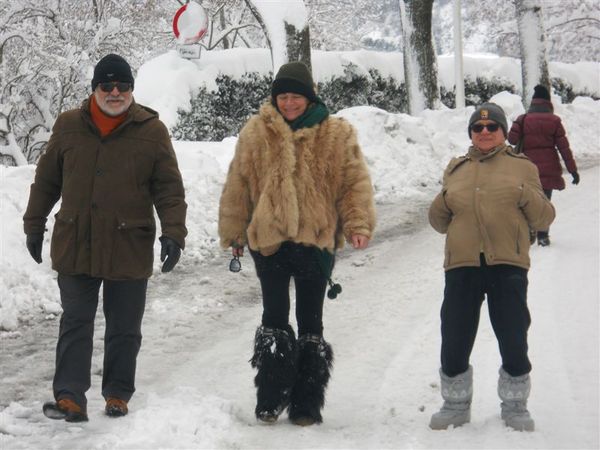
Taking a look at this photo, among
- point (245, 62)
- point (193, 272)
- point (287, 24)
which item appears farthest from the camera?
point (245, 62)

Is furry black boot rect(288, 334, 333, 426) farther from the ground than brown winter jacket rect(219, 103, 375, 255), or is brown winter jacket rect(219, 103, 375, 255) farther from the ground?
brown winter jacket rect(219, 103, 375, 255)

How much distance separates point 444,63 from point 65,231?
21021mm

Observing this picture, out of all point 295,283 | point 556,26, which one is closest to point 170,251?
point 295,283

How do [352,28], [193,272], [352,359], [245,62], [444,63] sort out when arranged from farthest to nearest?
[352,28] → [444,63] → [245,62] → [193,272] → [352,359]

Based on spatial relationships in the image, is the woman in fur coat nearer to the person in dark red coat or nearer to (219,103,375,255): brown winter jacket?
(219,103,375,255): brown winter jacket

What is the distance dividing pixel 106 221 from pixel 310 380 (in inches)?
55.7

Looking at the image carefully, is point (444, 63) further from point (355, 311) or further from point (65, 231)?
point (65, 231)

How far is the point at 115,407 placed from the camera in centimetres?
507

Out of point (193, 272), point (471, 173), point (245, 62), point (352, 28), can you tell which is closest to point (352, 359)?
point (471, 173)

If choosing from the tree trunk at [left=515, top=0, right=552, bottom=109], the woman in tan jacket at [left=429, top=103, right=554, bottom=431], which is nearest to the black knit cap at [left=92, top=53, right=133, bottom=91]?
the woman in tan jacket at [left=429, top=103, right=554, bottom=431]

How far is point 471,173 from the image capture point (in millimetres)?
4969

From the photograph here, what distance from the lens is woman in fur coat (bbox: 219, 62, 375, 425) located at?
4945mm

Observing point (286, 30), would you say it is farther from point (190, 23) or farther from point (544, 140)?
point (544, 140)

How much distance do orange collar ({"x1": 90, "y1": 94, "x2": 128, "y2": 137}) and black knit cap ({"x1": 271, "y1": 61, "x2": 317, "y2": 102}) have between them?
89 centimetres
